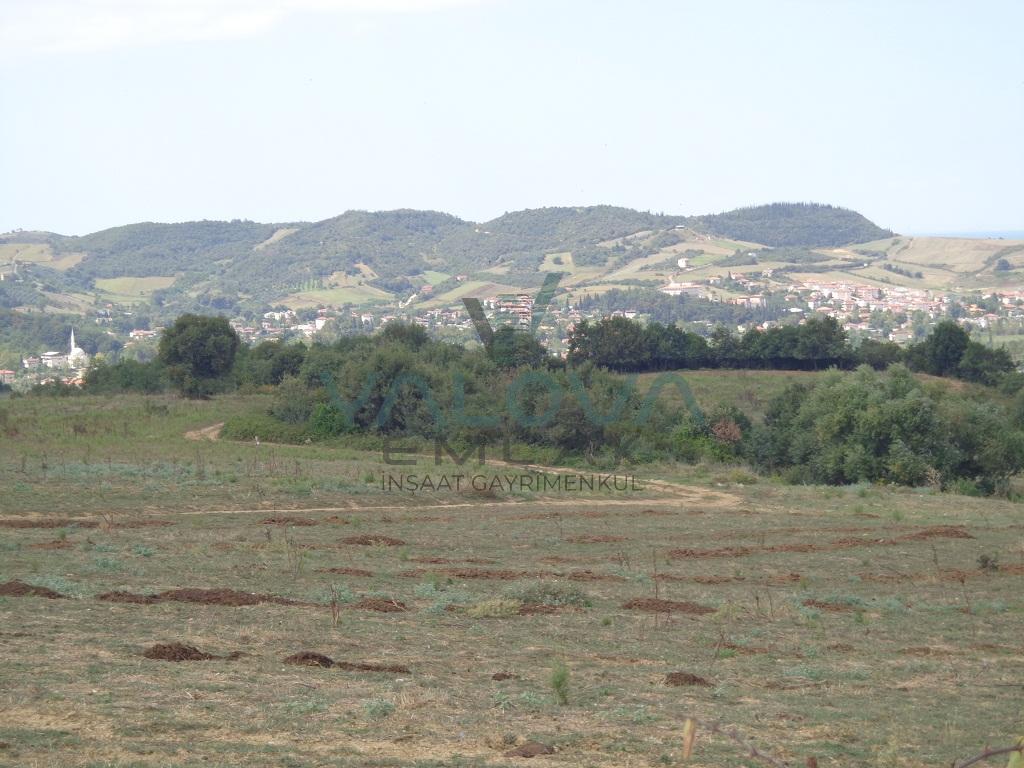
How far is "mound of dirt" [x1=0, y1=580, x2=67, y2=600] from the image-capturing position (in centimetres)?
1420

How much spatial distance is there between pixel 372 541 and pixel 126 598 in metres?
7.77

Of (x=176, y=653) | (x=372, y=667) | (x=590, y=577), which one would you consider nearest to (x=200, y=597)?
(x=176, y=653)

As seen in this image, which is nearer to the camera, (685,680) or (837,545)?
(685,680)

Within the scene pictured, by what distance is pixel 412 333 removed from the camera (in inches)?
2670

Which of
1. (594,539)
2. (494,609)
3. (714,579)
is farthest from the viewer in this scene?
(594,539)

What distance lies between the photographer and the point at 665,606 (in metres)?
15.8

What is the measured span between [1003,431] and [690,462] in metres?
12.0

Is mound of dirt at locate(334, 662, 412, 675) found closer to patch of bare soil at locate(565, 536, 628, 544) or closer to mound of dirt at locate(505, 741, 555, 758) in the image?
mound of dirt at locate(505, 741, 555, 758)

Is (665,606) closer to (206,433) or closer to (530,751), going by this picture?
(530,751)

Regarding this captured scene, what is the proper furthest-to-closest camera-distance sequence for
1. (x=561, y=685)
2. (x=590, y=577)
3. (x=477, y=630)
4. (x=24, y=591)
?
(x=590, y=577), (x=24, y=591), (x=477, y=630), (x=561, y=685)

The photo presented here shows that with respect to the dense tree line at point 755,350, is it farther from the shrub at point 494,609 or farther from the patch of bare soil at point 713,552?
the shrub at point 494,609

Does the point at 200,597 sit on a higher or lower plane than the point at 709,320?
lower

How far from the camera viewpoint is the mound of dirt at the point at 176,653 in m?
11.3

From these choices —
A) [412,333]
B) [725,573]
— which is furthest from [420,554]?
[412,333]
